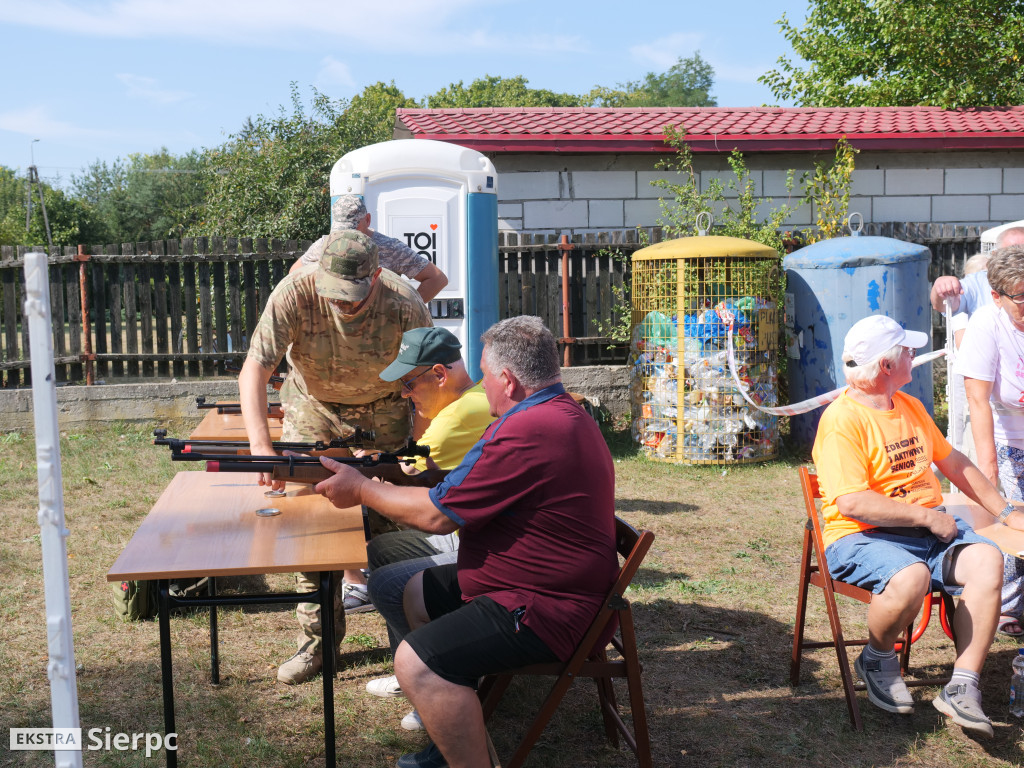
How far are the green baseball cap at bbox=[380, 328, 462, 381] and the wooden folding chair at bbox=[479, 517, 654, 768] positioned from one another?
35.6 inches

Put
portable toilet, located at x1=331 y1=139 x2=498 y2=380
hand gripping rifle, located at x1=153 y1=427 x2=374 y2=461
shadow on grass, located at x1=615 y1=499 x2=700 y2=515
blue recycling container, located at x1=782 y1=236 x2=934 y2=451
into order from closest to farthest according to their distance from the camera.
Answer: hand gripping rifle, located at x1=153 y1=427 x2=374 y2=461, shadow on grass, located at x1=615 y1=499 x2=700 y2=515, portable toilet, located at x1=331 y1=139 x2=498 y2=380, blue recycling container, located at x1=782 y1=236 x2=934 y2=451

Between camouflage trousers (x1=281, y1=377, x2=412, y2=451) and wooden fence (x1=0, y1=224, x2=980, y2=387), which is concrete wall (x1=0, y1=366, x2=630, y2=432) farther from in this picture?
camouflage trousers (x1=281, y1=377, x2=412, y2=451)

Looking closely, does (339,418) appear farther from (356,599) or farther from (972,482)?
(972,482)

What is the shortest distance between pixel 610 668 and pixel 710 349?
5.37 m

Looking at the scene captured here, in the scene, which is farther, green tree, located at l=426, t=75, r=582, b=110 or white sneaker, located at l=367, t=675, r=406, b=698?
green tree, located at l=426, t=75, r=582, b=110

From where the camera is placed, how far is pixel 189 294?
9578 millimetres

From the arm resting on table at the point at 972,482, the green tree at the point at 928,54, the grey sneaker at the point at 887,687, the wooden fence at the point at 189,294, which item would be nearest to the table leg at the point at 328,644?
the grey sneaker at the point at 887,687

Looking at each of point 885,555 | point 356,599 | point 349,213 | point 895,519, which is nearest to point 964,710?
point 885,555

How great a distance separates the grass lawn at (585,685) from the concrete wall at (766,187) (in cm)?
527

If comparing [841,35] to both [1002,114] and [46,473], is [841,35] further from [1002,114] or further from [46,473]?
[46,473]

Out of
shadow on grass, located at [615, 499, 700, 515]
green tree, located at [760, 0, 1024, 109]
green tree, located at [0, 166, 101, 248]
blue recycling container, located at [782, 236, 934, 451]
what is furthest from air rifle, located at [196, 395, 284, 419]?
green tree, located at [0, 166, 101, 248]

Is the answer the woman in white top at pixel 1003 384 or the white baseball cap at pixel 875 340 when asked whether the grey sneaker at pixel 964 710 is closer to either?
the woman in white top at pixel 1003 384

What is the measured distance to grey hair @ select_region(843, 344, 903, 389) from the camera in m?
3.50

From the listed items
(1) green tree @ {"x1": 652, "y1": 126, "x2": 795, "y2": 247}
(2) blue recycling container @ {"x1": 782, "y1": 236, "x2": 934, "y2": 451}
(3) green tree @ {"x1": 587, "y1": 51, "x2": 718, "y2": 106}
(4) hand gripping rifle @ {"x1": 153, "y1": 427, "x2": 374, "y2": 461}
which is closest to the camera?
(4) hand gripping rifle @ {"x1": 153, "y1": 427, "x2": 374, "y2": 461}
